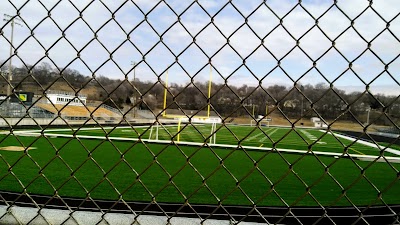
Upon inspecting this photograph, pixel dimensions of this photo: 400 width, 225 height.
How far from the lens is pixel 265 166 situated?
1262 cm

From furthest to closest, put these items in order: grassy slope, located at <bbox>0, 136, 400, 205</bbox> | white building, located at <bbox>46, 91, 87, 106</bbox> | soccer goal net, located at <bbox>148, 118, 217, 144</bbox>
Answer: grassy slope, located at <bbox>0, 136, 400, 205</bbox> < white building, located at <bbox>46, 91, 87, 106</bbox> < soccer goal net, located at <bbox>148, 118, 217, 144</bbox>

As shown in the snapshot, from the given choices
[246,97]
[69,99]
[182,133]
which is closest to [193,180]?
[69,99]

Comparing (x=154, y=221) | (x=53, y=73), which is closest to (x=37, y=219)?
(x=154, y=221)

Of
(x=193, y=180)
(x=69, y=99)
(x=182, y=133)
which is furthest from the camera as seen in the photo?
A: (x=182, y=133)

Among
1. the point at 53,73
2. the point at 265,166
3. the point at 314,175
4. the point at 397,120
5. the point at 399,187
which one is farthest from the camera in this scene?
the point at 265,166

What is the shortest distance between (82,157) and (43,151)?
7.77 ft

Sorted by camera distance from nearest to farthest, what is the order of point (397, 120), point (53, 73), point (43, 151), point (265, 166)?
point (397, 120), point (53, 73), point (265, 166), point (43, 151)

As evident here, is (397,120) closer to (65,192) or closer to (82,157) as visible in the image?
(65,192)

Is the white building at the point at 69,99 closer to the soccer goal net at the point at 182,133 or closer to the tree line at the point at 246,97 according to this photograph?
the tree line at the point at 246,97

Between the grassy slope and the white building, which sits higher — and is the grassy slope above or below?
below

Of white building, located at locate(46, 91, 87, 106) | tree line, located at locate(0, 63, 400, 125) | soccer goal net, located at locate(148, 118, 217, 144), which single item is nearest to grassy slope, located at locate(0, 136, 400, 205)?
white building, located at locate(46, 91, 87, 106)

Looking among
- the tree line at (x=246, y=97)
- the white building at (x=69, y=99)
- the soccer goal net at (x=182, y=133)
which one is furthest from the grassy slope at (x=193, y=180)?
the tree line at (x=246, y=97)

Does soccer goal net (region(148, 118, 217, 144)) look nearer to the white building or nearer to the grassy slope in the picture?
the white building

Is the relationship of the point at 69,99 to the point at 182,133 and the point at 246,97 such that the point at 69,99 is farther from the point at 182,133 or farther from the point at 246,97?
the point at 182,133
